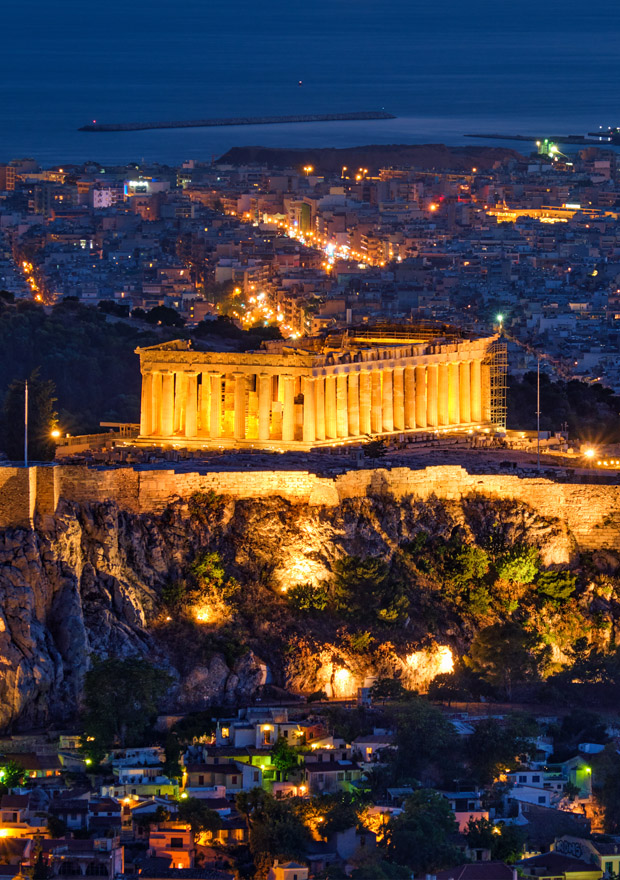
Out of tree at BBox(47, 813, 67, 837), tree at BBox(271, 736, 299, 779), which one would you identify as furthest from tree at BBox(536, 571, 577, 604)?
tree at BBox(47, 813, 67, 837)

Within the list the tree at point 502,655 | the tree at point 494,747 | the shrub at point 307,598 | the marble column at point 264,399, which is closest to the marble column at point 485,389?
the marble column at point 264,399

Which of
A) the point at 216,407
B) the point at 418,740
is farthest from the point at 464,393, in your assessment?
the point at 418,740

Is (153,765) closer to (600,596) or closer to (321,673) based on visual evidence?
(321,673)

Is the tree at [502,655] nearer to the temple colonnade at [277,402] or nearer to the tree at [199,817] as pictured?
the tree at [199,817]

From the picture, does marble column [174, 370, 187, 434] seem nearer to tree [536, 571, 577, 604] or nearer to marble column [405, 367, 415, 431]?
marble column [405, 367, 415, 431]

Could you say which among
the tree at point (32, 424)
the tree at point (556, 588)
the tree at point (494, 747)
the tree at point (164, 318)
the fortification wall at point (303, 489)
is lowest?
the tree at point (494, 747)
